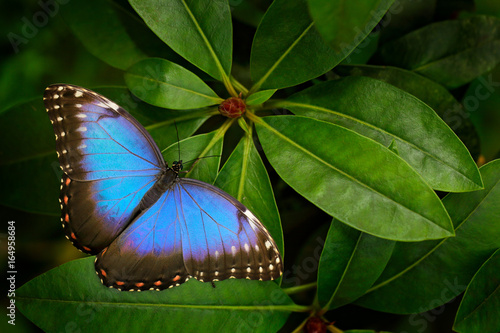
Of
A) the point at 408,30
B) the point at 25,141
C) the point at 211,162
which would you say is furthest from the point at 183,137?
the point at 408,30

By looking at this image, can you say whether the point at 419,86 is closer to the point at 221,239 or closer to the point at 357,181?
the point at 357,181

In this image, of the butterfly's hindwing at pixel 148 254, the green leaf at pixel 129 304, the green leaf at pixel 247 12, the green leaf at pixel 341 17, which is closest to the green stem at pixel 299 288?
the green leaf at pixel 129 304

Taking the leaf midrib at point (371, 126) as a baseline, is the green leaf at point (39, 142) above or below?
above

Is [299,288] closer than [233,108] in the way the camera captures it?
No

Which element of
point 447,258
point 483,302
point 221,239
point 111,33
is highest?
point 111,33

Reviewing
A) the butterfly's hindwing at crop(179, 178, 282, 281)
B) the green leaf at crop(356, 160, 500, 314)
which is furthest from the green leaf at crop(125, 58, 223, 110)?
the green leaf at crop(356, 160, 500, 314)

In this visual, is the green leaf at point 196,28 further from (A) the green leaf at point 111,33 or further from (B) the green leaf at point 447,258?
(B) the green leaf at point 447,258

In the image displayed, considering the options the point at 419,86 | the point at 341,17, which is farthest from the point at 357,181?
the point at 419,86

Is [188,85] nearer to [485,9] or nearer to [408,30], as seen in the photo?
[408,30]
